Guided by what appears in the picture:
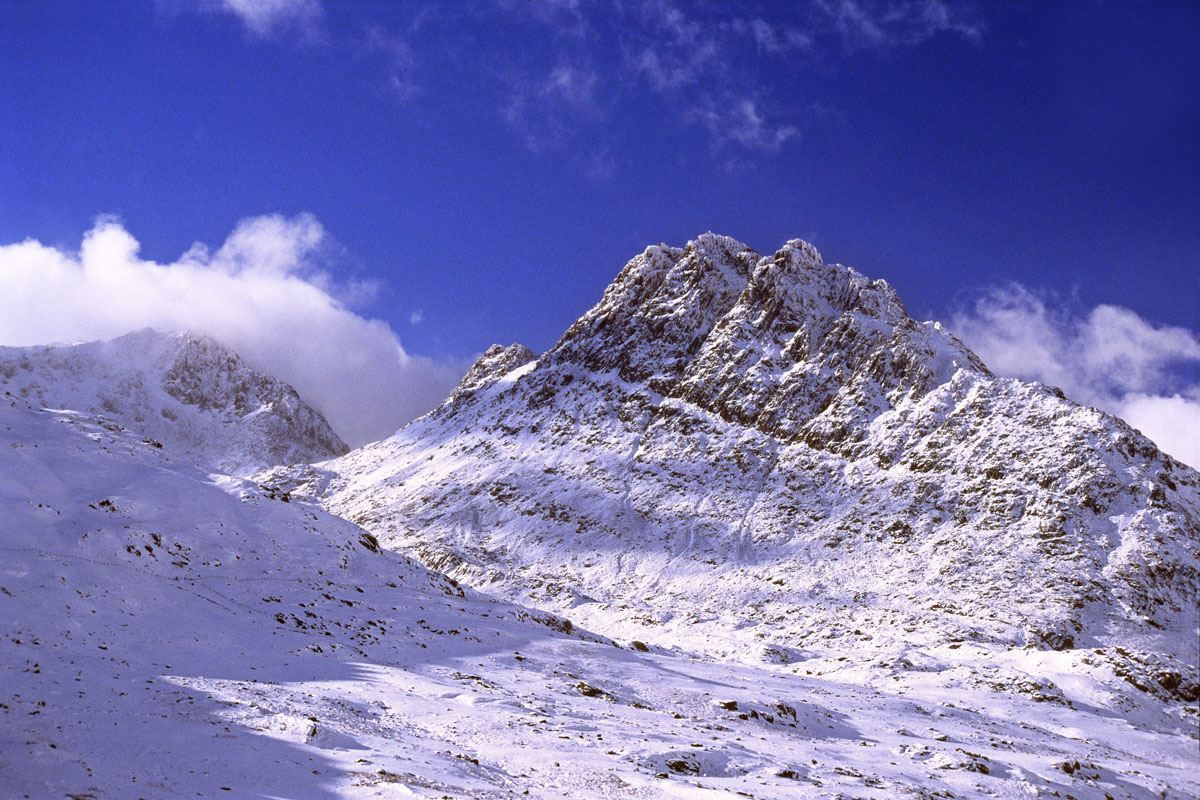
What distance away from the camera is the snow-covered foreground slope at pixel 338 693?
1570 cm

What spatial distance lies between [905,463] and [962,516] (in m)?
13.3

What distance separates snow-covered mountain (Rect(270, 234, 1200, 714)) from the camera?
7606 cm

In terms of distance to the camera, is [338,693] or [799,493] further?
[799,493]

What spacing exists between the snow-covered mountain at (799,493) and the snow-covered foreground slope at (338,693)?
91.3 ft

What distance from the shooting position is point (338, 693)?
22.4 m

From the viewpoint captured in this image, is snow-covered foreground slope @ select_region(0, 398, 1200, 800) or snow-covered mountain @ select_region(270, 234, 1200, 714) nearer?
snow-covered foreground slope @ select_region(0, 398, 1200, 800)

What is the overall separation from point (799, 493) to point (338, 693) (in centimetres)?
9165

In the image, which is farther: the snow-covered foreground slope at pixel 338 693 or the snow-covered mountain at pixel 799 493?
the snow-covered mountain at pixel 799 493

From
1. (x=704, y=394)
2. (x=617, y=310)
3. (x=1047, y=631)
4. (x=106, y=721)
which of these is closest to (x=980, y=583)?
(x=1047, y=631)

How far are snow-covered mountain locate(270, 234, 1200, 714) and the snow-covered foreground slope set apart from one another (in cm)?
2783

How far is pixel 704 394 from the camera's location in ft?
436

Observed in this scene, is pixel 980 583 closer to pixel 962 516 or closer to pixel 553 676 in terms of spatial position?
pixel 962 516

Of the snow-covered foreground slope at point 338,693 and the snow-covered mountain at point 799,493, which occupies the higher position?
the snow-covered mountain at point 799,493

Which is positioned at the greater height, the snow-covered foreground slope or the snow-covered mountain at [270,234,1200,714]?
the snow-covered mountain at [270,234,1200,714]
